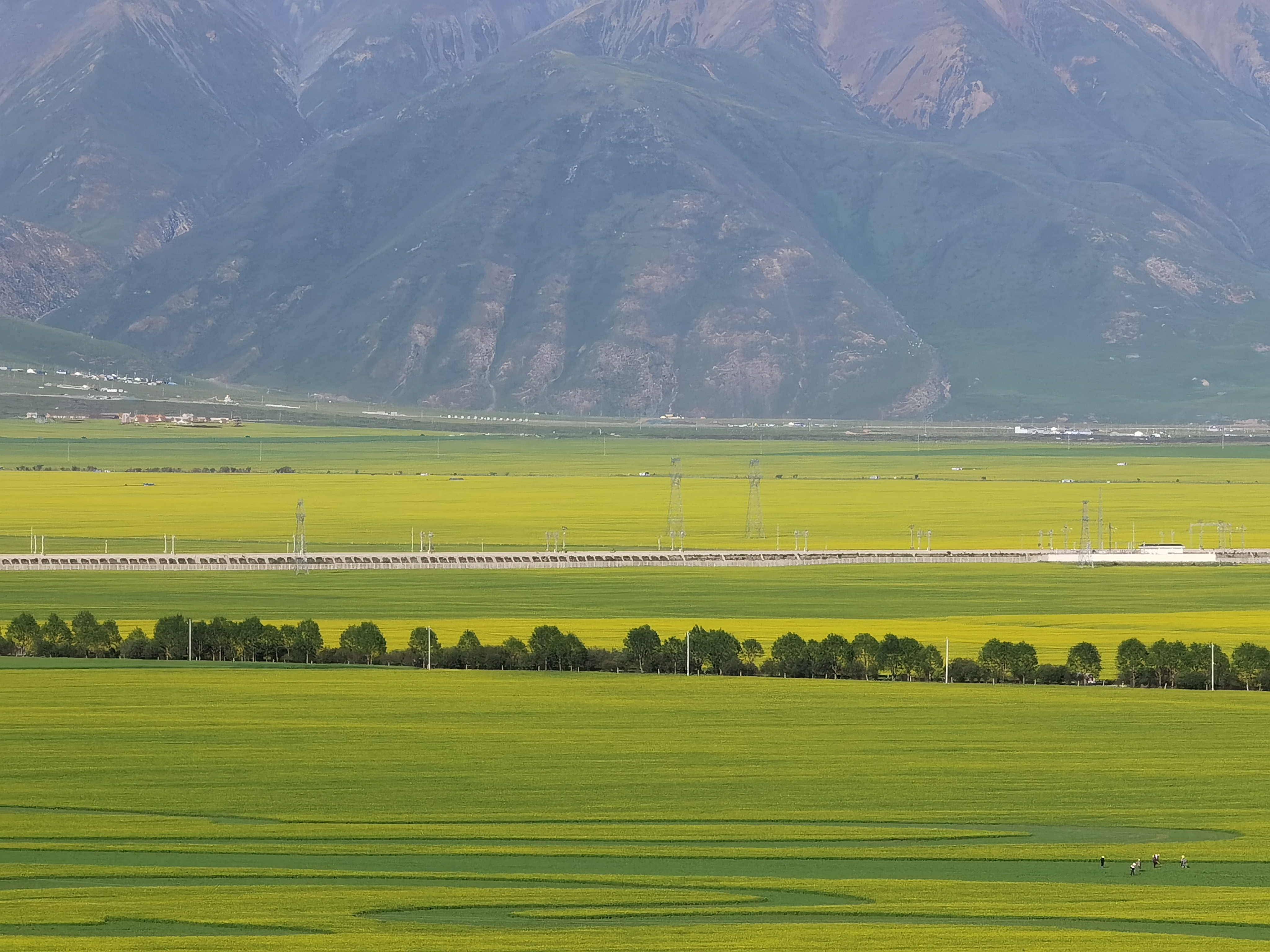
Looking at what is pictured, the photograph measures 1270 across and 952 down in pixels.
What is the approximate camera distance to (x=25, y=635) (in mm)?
88062

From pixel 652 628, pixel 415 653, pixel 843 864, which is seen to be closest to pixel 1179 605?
pixel 652 628

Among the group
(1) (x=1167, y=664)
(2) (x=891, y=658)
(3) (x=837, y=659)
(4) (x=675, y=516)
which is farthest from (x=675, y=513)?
(1) (x=1167, y=664)

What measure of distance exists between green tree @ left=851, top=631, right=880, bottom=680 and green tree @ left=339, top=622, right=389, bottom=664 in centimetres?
1674

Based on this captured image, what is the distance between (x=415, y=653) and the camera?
282 ft

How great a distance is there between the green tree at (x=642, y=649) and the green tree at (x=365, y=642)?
8839 millimetres

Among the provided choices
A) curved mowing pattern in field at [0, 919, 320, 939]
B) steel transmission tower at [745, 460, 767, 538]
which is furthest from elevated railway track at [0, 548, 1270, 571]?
curved mowing pattern in field at [0, 919, 320, 939]

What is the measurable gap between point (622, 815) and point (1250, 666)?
31.6m

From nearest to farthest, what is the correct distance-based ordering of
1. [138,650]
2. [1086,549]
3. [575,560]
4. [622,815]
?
[622,815] < [138,650] < [575,560] < [1086,549]

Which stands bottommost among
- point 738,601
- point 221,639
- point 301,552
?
point 221,639

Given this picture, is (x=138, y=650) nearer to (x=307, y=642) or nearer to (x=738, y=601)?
(x=307, y=642)

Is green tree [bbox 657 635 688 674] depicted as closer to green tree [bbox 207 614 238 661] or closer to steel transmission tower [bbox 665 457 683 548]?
green tree [bbox 207 614 238 661]

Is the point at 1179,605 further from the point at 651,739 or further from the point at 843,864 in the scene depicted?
the point at 843,864

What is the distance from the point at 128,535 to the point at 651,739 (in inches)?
3704

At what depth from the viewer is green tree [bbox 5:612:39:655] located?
8775 cm
